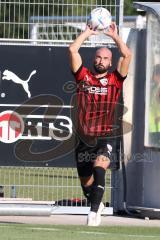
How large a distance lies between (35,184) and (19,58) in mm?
1882

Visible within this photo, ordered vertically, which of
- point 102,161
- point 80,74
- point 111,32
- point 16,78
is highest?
point 111,32

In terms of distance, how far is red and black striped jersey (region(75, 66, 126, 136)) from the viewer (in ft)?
37.9

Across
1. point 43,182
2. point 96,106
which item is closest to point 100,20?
point 96,106

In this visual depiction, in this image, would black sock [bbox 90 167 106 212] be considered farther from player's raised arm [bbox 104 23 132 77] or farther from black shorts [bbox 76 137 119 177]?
player's raised arm [bbox 104 23 132 77]

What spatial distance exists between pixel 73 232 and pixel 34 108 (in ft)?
10.8

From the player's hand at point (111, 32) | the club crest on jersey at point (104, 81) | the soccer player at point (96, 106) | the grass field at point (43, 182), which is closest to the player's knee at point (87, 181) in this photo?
the soccer player at point (96, 106)

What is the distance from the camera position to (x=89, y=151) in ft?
37.7

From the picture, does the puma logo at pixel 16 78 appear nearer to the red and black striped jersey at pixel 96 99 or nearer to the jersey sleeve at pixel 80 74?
the red and black striped jersey at pixel 96 99

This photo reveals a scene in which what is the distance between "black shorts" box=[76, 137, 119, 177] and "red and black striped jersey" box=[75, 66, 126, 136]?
116 millimetres

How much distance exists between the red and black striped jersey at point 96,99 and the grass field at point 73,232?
1321 mm

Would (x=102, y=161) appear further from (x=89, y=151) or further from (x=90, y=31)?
(x=90, y=31)

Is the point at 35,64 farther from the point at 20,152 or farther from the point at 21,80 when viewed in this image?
the point at 20,152

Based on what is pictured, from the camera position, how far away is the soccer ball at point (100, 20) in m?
11.4

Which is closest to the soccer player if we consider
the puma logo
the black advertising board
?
the black advertising board
